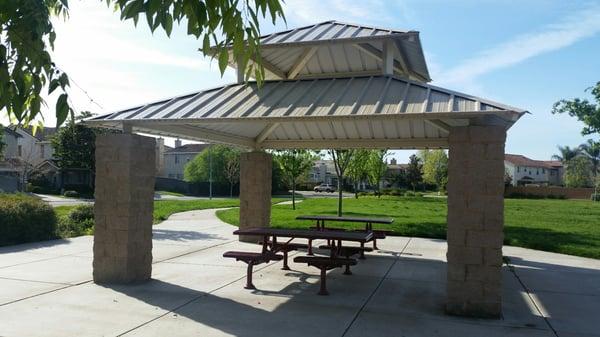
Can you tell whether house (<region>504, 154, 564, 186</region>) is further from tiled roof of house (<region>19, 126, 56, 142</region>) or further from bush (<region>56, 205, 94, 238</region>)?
bush (<region>56, 205, 94, 238</region>)

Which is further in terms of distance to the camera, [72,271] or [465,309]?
[72,271]

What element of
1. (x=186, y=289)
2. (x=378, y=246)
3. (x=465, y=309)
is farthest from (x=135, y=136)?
(x=378, y=246)

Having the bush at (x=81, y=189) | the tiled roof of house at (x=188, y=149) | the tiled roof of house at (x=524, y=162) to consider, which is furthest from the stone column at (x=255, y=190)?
the tiled roof of house at (x=524, y=162)

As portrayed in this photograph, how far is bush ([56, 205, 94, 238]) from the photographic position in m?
14.6

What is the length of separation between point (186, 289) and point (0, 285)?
9.18 feet

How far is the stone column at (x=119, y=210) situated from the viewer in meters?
8.20

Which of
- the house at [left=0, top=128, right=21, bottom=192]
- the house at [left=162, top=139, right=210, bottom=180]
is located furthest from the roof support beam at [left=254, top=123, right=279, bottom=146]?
the house at [left=162, top=139, right=210, bottom=180]

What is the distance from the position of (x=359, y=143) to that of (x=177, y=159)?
71.1 meters

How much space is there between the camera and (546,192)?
187ft

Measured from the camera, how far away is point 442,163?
64938 millimetres

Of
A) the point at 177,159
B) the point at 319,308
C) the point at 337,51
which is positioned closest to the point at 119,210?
the point at 319,308

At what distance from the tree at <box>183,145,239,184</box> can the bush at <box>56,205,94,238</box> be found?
40698 mm

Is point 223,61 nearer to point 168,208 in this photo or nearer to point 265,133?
point 265,133

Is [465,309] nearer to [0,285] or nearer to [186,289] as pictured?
[186,289]
